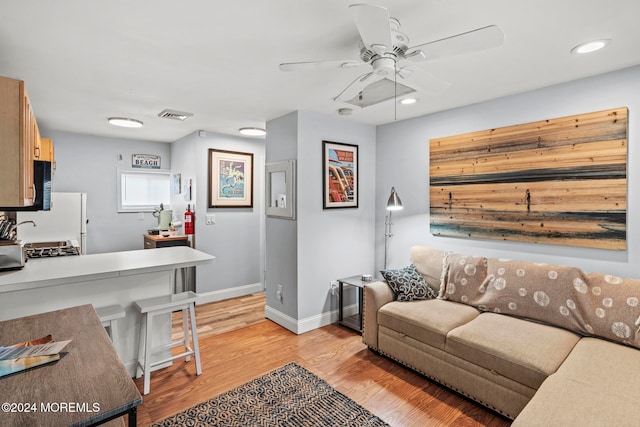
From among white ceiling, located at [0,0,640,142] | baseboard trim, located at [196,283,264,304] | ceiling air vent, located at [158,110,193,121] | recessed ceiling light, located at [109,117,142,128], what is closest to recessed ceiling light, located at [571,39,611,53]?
white ceiling, located at [0,0,640,142]


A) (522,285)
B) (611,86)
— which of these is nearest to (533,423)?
(522,285)

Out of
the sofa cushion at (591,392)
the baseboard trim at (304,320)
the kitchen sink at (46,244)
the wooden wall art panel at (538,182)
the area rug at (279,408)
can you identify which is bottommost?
the area rug at (279,408)

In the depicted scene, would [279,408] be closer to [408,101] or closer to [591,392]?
[591,392]

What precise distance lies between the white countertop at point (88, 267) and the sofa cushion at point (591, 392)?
2.30 metres

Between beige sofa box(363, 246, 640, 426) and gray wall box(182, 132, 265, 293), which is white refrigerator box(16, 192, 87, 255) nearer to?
gray wall box(182, 132, 265, 293)

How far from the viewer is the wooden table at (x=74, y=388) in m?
0.94

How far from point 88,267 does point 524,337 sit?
3.07 meters

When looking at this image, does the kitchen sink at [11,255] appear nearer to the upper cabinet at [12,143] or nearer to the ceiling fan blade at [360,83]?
the upper cabinet at [12,143]

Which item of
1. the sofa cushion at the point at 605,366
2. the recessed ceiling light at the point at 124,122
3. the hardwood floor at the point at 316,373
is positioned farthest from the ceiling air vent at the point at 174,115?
the sofa cushion at the point at 605,366

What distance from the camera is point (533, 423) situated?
145 cm

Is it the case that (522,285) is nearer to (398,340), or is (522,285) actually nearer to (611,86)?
(398,340)

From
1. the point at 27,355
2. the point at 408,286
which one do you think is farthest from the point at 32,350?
the point at 408,286

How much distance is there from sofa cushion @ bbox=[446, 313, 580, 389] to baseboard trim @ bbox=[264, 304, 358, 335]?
1606 mm

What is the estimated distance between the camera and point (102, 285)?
246 centimetres
